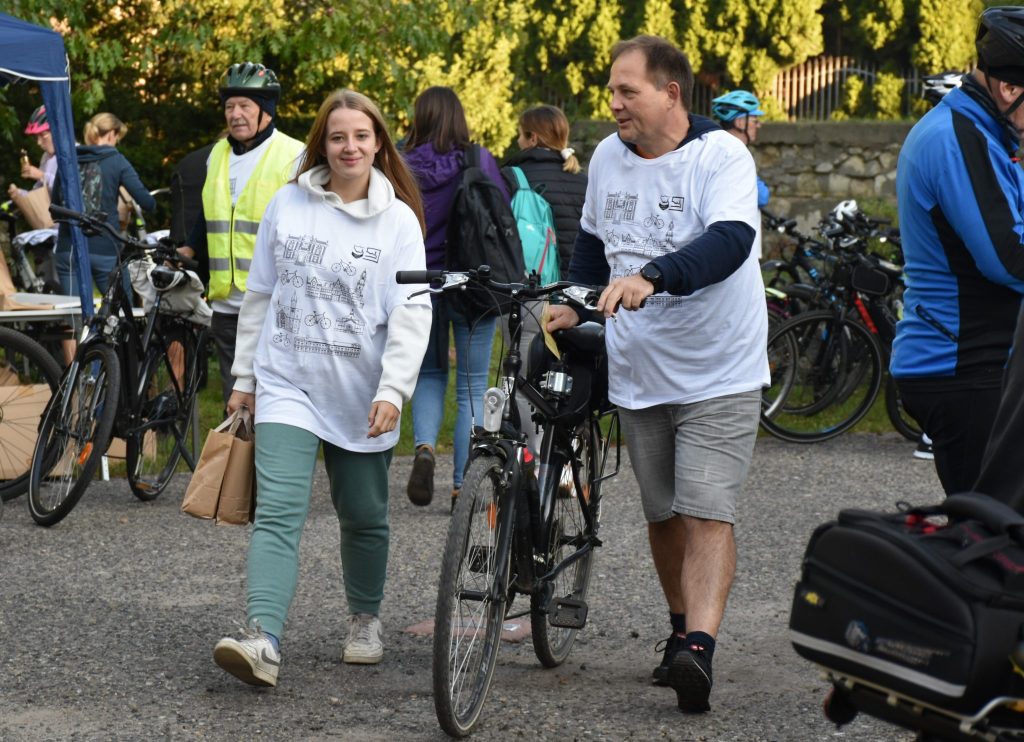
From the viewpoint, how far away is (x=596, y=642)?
5.88 meters

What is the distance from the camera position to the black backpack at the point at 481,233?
7.71m

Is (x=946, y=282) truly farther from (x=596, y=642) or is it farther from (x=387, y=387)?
(x=596, y=642)

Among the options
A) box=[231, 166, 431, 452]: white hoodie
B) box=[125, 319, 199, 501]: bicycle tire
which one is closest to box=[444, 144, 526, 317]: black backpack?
box=[125, 319, 199, 501]: bicycle tire

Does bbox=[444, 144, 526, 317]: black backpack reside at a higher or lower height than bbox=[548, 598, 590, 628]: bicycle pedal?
higher

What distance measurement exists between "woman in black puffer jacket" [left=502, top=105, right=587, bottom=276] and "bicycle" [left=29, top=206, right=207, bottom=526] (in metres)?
1.84

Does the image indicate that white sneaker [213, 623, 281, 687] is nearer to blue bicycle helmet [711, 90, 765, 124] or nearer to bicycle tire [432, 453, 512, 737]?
bicycle tire [432, 453, 512, 737]

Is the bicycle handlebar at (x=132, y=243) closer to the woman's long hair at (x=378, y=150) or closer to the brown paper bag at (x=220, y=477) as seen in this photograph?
the woman's long hair at (x=378, y=150)

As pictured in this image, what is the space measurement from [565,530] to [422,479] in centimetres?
247

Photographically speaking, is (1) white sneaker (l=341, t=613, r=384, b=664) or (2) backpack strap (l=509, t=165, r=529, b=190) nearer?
(1) white sneaker (l=341, t=613, r=384, b=664)

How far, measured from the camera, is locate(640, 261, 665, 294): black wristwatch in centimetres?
443

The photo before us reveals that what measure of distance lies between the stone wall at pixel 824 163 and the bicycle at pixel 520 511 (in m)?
12.1

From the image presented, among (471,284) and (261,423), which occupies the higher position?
(471,284)

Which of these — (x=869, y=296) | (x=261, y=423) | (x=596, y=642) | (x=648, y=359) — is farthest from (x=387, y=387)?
(x=869, y=296)

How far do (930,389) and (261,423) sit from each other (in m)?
1.99
